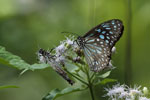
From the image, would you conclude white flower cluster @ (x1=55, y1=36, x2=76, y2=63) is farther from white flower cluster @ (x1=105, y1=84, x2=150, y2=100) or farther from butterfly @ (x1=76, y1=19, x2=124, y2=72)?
white flower cluster @ (x1=105, y1=84, x2=150, y2=100)

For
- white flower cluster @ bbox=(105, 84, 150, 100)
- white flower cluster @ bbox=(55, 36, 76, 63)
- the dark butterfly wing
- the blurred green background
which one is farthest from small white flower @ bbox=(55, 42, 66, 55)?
the blurred green background

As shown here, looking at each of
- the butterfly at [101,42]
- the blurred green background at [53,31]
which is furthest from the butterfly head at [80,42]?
the blurred green background at [53,31]

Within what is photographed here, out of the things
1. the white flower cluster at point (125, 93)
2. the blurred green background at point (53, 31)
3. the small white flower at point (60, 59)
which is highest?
the blurred green background at point (53, 31)

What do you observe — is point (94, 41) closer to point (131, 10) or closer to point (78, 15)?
point (131, 10)

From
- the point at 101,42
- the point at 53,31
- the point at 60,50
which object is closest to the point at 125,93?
the point at 101,42

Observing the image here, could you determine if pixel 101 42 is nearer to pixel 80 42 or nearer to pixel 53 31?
pixel 80 42

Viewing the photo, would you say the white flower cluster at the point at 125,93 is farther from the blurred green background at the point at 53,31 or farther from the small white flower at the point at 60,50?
the blurred green background at the point at 53,31

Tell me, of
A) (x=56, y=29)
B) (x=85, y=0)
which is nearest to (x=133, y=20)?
(x=85, y=0)

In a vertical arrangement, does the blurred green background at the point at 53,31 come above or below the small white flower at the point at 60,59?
above
